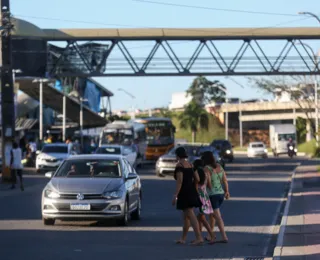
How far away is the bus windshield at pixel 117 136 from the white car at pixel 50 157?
36.9ft

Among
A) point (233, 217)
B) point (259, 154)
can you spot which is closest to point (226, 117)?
point (259, 154)

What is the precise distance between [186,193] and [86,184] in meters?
3.47

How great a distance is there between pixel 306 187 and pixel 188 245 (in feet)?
57.0

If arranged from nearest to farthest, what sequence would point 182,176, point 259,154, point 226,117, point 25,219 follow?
point 182,176 < point 25,219 < point 259,154 < point 226,117

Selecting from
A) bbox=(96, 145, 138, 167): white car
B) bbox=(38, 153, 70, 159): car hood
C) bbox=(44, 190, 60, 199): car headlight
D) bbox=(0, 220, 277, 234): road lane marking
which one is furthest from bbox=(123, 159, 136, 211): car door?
bbox=(38, 153, 70, 159): car hood

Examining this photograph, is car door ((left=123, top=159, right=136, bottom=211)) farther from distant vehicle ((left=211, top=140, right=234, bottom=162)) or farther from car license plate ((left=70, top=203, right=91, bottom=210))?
distant vehicle ((left=211, top=140, right=234, bottom=162))

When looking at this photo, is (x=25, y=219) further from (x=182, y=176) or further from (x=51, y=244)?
(x=182, y=176)

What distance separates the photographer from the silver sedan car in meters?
16.0

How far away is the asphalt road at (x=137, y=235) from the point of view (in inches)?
501

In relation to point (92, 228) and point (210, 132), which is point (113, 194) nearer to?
point (92, 228)

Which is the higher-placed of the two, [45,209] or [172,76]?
[172,76]

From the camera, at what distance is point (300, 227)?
1648 centimetres

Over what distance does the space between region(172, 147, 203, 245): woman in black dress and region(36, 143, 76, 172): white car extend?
2637cm

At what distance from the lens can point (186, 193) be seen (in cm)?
1352
